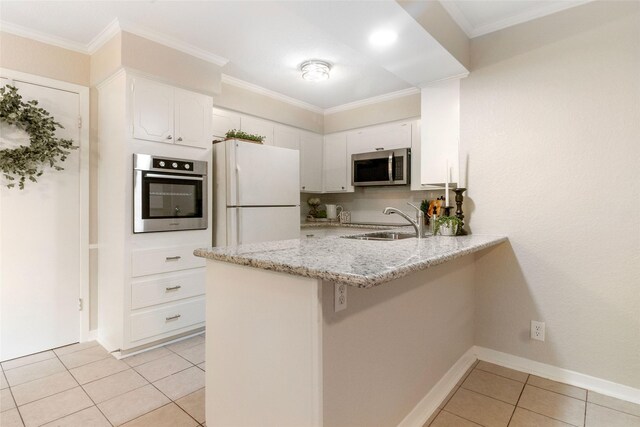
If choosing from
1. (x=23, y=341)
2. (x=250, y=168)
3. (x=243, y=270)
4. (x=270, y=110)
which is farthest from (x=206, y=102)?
(x=23, y=341)

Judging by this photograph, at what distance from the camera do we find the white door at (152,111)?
2523 mm

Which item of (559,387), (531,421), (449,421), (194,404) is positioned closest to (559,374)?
(559,387)

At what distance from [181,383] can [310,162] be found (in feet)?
9.80

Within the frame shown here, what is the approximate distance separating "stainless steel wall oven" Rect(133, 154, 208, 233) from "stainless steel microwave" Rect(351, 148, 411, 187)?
1.91m

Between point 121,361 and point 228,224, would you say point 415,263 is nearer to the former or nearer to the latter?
point 228,224

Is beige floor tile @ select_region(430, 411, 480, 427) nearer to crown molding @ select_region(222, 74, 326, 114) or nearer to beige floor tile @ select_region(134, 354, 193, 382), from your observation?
beige floor tile @ select_region(134, 354, 193, 382)

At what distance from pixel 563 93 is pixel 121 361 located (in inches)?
141

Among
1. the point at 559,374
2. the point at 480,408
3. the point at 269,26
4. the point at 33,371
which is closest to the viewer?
the point at 480,408

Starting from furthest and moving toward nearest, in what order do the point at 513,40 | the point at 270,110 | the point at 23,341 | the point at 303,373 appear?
the point at 270,110
the point at 23,341
the point at 513,40
the point at 303,373

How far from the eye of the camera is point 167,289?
108 inches

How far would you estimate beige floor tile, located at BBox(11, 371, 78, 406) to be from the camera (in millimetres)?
1979

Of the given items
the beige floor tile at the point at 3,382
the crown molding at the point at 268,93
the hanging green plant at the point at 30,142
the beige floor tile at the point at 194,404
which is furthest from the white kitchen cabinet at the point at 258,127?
the beige floor tile at the point at 3,382

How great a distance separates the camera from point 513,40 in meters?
2.37

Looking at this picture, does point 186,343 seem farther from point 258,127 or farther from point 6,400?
point 258,127
